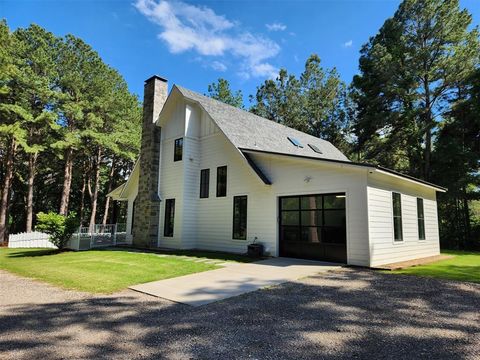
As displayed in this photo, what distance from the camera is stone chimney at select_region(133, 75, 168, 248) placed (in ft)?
50.7

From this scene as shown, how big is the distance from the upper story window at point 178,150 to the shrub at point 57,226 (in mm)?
5604

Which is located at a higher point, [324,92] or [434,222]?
[324,92]

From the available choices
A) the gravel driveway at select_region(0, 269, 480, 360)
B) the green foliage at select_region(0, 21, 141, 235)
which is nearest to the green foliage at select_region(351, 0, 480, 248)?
the gravel driveway at select_region(0, 269, 480, 360)

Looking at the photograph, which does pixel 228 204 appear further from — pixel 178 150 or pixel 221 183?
pixel 178 150

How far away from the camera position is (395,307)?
5227 mm

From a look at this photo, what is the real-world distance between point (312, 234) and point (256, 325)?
6985 millimetres

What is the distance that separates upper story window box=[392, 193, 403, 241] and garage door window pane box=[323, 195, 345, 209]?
85.7 inches

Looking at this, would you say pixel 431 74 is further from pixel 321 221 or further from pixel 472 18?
pixel 321 221

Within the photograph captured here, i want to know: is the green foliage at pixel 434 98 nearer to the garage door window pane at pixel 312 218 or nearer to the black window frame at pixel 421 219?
the black window frame at pixel 421 219

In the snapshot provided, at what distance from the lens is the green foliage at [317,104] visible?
109 feet

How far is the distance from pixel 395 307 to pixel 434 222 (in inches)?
451

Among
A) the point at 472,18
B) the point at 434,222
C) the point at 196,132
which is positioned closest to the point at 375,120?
the point at 472,18

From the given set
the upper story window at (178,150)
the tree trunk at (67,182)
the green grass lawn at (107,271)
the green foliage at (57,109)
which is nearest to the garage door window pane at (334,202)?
the green grass lawn at (107,271)

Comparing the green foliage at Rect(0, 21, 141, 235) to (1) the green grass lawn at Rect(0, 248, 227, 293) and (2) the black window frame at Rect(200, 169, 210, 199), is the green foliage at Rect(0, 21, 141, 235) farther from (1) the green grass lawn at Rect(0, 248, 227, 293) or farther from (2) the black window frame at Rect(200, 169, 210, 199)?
(1) the green grass lawn at Rect(0, 248, 227, 293)
